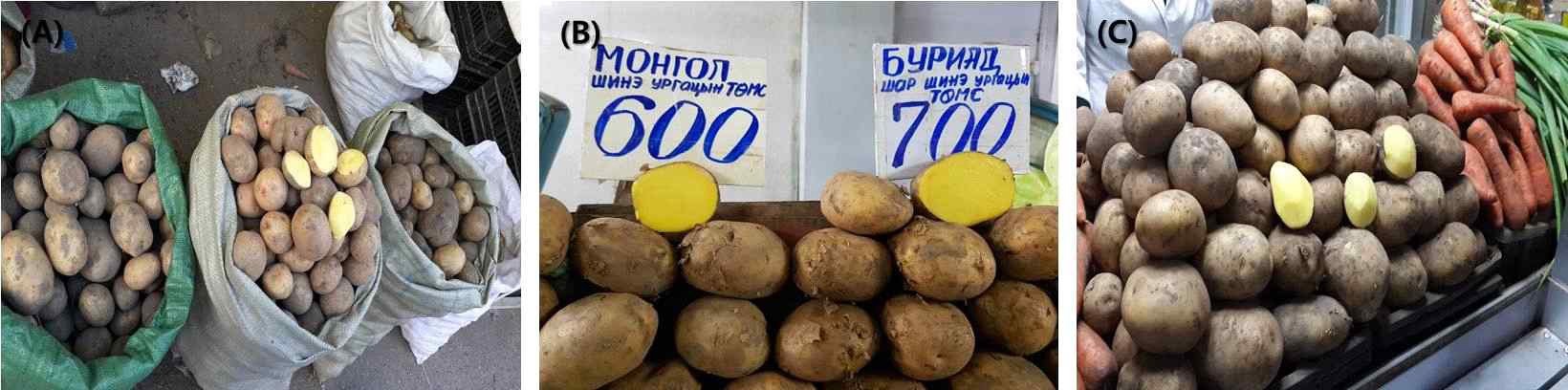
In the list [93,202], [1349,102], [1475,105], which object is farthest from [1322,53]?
[93,202]

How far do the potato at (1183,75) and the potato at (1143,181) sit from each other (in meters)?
0.10

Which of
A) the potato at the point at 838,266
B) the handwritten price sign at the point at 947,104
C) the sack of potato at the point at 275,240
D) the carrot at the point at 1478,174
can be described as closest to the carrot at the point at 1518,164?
the carrot at the point at 1478,174

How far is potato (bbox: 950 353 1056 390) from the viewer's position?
121cm

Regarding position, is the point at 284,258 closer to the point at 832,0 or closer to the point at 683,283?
the point at 683,283

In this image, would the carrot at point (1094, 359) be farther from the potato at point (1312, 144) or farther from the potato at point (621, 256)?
the potato at point (621, 256)

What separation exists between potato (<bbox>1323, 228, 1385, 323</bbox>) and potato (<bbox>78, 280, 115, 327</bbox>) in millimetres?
1429

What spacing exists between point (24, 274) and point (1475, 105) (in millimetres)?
1968

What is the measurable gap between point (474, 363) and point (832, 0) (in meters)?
0.59

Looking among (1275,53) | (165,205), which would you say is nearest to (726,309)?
(165,205)

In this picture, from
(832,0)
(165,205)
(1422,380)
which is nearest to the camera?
(165,205)

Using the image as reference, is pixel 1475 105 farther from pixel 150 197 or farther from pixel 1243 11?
pixel 150 197

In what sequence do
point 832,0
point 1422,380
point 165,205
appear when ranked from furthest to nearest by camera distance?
point 1422,380 → point 832,0 → point 165,205

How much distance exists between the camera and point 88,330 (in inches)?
44.1

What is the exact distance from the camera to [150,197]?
44.3 inches
